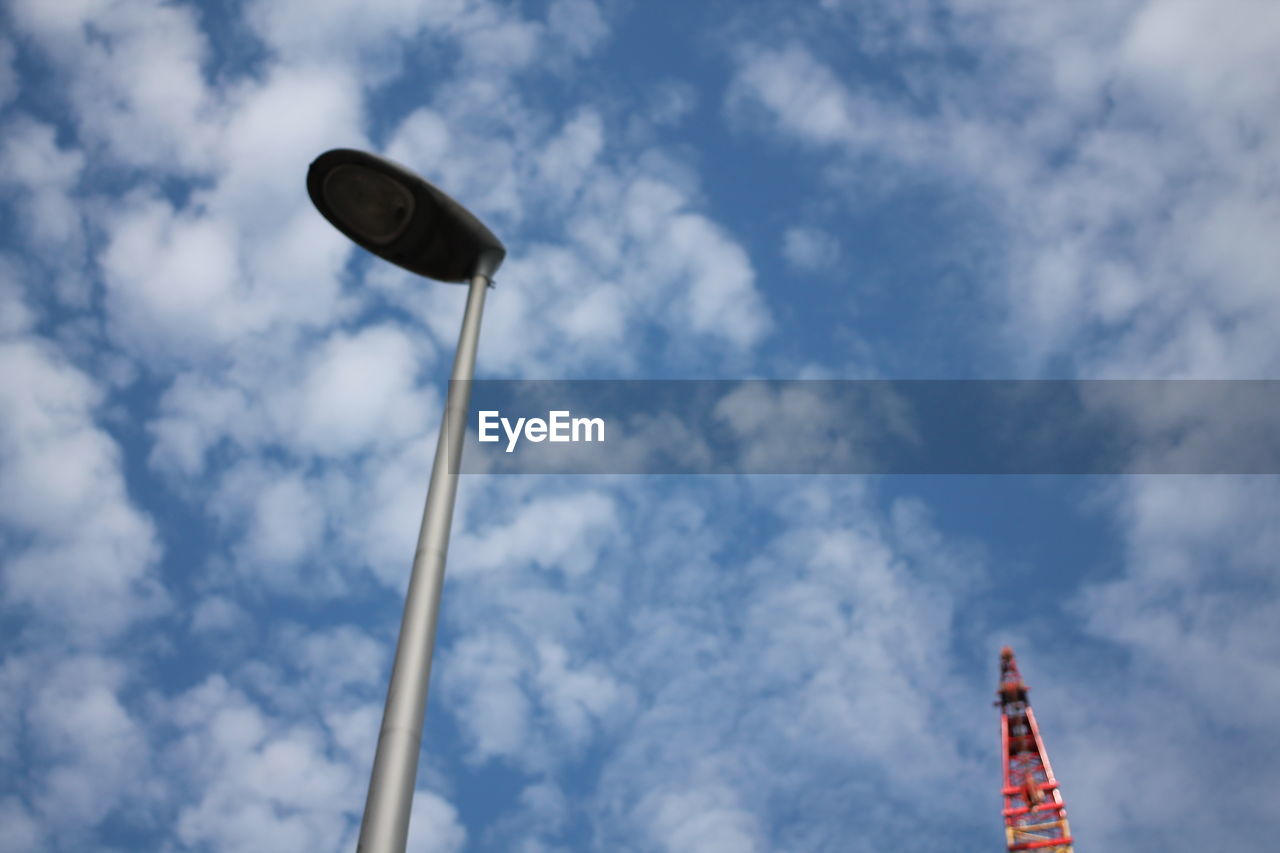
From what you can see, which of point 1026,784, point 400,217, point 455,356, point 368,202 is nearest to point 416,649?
point 455,356

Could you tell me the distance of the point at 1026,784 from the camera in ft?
230

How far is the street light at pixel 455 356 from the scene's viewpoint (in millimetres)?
7746

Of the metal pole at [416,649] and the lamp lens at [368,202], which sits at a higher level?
the lamp lens at [368,202]

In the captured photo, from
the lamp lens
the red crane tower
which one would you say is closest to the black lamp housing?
the lamp lens

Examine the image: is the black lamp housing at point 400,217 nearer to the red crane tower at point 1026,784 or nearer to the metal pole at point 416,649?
the metal pole at point 416,649

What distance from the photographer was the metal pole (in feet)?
24.8

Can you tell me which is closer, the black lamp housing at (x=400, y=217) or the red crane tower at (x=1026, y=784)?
the black lamp housing at (x=400, y=217)

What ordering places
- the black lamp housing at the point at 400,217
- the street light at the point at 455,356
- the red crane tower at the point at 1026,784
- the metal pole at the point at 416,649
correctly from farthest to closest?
the red crane tower at the point at 1026,784 → the black lamp housing at the point at 400,217 → the street light at the point at 455,356 → the metal pole at the point at 416,649

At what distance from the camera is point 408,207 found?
1133 cm

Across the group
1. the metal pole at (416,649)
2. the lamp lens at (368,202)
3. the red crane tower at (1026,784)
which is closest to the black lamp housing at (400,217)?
the lamp lens at (368,202)

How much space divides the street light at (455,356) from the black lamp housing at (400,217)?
11 millimetres

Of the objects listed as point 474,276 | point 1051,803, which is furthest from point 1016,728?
point 474,276

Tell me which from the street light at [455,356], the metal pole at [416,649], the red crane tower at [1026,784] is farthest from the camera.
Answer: the red crane tower at [1026,784]

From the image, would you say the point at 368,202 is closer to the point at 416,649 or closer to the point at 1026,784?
the point at 416,649
